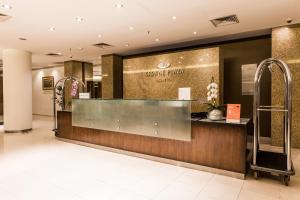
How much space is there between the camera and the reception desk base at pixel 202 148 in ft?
12.0

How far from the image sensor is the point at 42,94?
48.7ft

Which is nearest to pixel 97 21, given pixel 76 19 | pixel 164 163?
pixel 76 19

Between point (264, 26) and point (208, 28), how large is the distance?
1541 millimetres

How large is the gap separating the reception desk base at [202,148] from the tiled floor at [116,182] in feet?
0.56

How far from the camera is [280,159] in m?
3.81

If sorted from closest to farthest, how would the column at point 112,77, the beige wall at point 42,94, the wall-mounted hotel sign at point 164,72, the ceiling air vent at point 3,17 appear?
1. the ceiling air vent at point 3,17
2. the wall-mounted hotel sign at point 164,72
3. the column at point 112,77
4. the beige wall at point 42,94

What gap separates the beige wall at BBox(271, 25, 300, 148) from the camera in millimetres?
5637

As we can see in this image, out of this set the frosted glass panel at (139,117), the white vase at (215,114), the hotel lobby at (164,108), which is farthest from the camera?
the frosted glass panel at (139,117)

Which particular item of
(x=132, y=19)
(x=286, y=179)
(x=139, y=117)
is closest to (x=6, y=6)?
(x=132, y=19)

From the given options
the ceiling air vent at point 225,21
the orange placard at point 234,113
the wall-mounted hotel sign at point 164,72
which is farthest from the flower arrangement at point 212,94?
the wall-mounted hotel sign at point 164,72

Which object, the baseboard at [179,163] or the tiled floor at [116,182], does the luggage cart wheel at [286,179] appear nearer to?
the tiled floor at [116,182]

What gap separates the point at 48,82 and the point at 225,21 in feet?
41.9

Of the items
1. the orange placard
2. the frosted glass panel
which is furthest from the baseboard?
the orange placard

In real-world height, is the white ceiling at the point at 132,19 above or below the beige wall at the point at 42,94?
above
